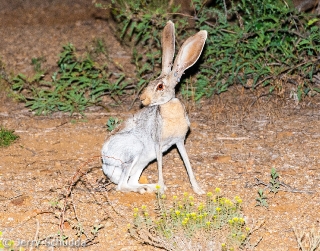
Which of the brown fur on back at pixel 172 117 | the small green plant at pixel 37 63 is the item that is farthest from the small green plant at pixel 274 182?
the small green plant at pixel 37 63

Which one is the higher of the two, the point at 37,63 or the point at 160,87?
the point at 160,87

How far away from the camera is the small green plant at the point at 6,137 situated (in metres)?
6.85

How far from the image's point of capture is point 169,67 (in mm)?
5719

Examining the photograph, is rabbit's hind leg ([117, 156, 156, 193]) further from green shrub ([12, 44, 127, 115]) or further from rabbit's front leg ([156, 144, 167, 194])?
green shrub ([12, 44, 127, 115])

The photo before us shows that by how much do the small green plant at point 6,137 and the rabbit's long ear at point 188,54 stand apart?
2.14m

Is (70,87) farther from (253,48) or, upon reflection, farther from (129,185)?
(129,185)

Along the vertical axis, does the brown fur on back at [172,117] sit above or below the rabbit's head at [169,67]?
below

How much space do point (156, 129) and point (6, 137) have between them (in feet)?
6.45

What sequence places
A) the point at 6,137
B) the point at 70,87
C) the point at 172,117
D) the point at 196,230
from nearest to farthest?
the point at 196,230 → the point at 172,117 → the point at 6,137 → the point at 70,87

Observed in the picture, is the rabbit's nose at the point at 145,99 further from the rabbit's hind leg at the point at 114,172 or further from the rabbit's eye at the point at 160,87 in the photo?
the rabbit's hind leg at the point at 114,172

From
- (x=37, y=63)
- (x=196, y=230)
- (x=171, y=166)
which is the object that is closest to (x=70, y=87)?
(x=37, y=63)

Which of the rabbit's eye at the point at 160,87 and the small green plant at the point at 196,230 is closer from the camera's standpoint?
the small green plant at the point at 196,230

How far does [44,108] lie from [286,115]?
2.76 metres

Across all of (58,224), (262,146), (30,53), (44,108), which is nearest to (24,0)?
(30,53)
